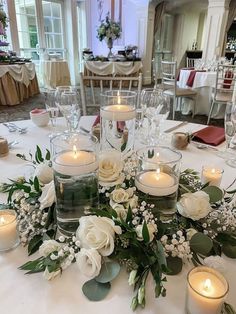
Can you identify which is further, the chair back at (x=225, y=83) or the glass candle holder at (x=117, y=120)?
the chair back at (x=225, y=83)

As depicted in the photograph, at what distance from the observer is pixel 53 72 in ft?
19.9

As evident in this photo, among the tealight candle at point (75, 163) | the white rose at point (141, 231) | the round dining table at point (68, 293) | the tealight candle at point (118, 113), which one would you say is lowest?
the round dining table at point (68, 293)

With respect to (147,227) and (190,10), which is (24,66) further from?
(190,10)

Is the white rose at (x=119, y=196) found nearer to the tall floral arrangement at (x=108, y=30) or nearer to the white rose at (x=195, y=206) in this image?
the white rose at (x=195, y=206)

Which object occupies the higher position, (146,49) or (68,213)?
(146,49)

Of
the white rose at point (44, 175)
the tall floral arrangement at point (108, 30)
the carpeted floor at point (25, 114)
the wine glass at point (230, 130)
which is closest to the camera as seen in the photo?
the white rose at point (44, 175)

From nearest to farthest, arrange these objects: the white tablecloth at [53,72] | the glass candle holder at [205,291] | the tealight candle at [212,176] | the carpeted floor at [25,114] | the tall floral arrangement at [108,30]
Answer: the glass candle holder at [205,291], the tealight candle at [212,176], the carpeted floor at [25,114], the white tablecloth at [53,72], the tall floral arrangement at [108,30]

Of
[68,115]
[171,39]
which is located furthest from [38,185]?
[171,39]

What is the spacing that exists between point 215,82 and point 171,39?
6460mm

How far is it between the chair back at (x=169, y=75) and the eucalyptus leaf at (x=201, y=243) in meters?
3.73

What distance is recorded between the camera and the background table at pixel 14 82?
15.4ft

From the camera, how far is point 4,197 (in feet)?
2.48

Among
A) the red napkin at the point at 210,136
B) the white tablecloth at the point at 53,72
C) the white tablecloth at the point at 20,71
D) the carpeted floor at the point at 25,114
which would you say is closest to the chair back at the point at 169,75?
the carpeted floor at the point at 25,114

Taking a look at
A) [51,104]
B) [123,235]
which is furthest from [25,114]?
[123,235]
